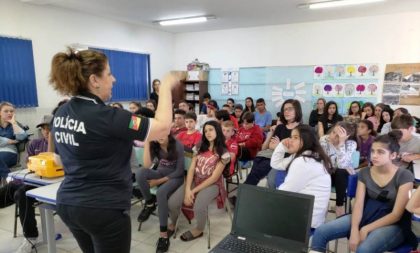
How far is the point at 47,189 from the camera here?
2.14 meters

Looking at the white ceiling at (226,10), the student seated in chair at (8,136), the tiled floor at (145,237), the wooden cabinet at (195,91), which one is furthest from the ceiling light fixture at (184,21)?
the tiled floor at (145,237)

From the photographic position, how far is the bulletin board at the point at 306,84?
6.27 meters

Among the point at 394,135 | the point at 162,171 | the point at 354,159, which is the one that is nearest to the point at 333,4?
the point at 354,159

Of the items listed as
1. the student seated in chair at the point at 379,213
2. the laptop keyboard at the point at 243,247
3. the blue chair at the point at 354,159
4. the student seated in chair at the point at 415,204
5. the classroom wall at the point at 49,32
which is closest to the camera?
the laptop keyboard at the point at 243,247

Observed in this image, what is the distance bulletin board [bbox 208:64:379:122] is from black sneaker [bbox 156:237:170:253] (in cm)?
530

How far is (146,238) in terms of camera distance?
2.83 metres

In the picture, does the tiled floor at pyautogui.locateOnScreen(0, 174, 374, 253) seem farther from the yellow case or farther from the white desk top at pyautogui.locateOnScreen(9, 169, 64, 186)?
the yellow case

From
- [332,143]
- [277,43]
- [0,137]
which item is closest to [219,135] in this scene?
[332,143]

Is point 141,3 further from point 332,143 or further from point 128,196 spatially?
point 128,196

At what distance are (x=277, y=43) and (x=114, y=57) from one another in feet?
12.9

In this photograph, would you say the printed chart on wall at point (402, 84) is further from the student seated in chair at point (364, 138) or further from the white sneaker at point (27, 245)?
the white sneaker at point (27, 245)

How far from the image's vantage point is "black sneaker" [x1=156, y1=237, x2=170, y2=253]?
256 centimetres

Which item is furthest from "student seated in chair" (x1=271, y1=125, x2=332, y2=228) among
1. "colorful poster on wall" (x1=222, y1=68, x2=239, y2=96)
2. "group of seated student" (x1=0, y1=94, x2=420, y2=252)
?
"colorful poster on wall" (x1=222, y1=68, x2=239, y2=96)

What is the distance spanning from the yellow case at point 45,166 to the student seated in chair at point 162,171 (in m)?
0.77
